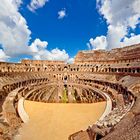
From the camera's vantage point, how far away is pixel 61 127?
68.0 feet

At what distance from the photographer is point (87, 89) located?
4081cm

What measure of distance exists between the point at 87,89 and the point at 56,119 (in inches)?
722

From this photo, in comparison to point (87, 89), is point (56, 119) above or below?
below

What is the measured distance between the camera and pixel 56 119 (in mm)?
23344

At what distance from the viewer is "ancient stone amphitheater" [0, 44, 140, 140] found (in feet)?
49.1

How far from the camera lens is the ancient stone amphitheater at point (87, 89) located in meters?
15.0

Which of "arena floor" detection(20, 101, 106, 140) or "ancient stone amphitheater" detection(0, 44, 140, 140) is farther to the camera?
"arena floor" detection(20, 101, 106, 140)

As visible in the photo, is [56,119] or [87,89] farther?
[87,89]

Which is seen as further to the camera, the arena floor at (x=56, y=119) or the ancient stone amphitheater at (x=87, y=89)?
the arena floor at (x=56, y=119)

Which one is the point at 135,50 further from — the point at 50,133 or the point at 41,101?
the point at 50,133

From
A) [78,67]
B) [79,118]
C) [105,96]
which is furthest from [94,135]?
[78,67]

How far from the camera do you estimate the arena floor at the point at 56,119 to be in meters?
18.8

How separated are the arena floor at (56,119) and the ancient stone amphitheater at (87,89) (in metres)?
1.25

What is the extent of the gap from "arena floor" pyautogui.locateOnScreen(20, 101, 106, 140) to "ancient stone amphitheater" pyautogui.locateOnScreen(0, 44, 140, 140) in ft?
4.11
